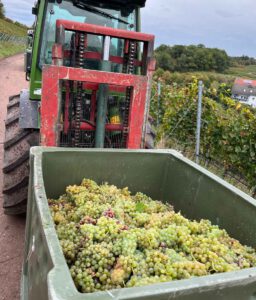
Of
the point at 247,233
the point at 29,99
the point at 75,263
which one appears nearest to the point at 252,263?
the point at 247,233

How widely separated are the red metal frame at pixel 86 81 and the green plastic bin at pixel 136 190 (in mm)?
377

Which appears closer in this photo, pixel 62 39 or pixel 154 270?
pixel 154 270

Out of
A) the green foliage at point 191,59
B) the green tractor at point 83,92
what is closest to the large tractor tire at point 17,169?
the green tractor at point 83,92

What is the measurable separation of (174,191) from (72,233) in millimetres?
1164

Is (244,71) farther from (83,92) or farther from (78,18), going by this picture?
(83,92)

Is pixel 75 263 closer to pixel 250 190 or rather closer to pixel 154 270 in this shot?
pixel 154 270

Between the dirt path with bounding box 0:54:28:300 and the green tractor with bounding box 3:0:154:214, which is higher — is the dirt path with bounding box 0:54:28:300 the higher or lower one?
the lower one

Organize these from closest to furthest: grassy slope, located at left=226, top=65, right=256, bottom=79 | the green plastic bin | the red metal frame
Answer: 1. the green plastic bin
2. the red metal frame
3. grassy slope, located at left=226, top=65, right=256, bottom=79

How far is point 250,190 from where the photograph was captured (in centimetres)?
491

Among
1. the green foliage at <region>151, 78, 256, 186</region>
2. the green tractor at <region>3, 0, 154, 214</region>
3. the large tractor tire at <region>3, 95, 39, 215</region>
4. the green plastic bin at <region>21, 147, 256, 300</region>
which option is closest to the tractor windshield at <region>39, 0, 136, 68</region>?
the green tractor at <region>3, 0, 154, 214</region>

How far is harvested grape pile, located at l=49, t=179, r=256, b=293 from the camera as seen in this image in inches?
63.1

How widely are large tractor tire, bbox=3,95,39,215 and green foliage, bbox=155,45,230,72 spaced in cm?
1927

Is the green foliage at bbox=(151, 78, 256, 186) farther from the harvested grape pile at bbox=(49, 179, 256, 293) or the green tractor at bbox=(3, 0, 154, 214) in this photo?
the harvested grape pile at bbox=(49, 179, 256, 293)

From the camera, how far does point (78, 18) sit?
12.6ft
